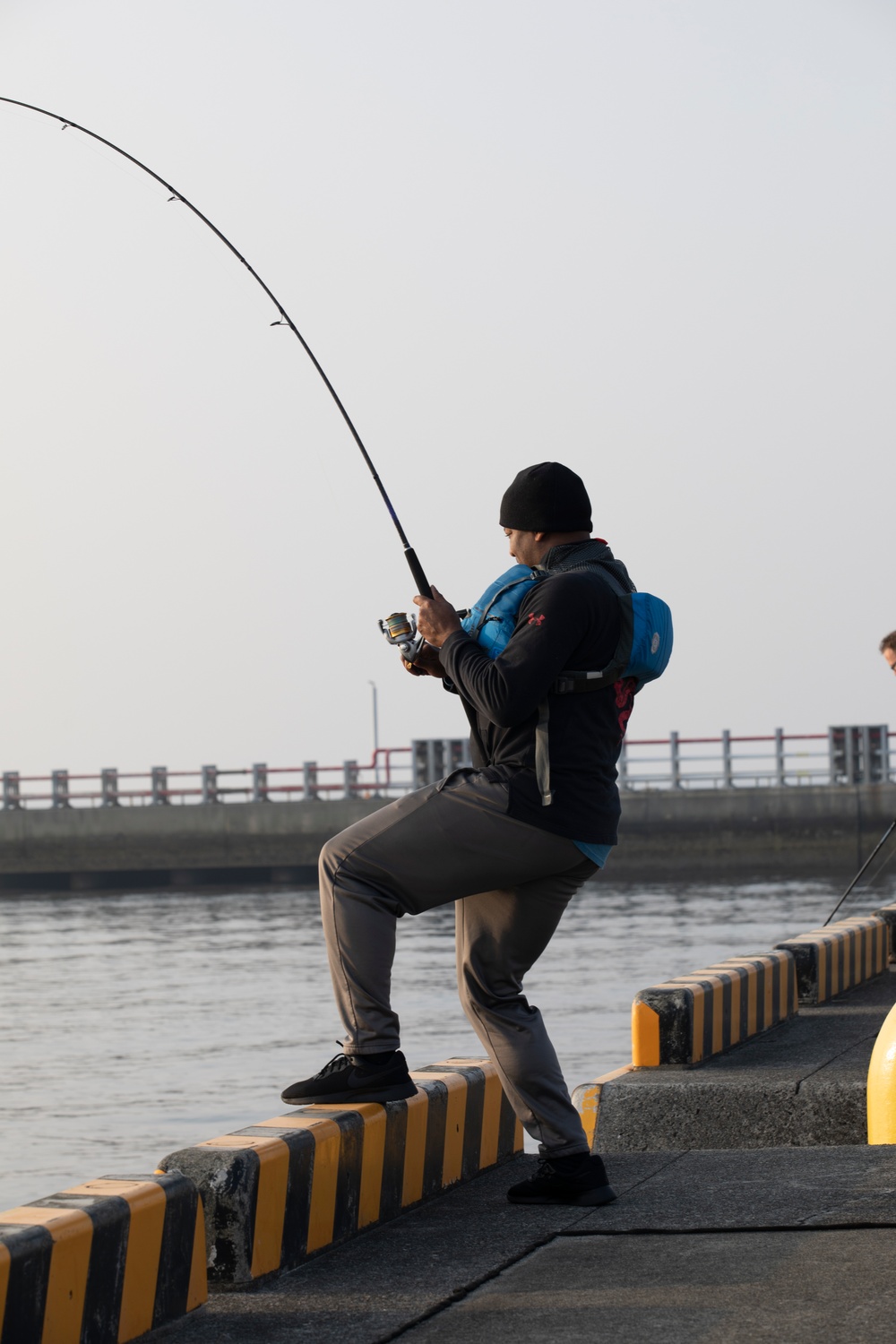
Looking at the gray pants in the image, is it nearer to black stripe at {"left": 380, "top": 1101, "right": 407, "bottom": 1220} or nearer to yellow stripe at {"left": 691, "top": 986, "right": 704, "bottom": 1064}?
black stripe at {"left": 380, "top": 1101, "right": 407, "bottom": 1220}

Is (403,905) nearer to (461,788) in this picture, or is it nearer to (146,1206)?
(461,788)

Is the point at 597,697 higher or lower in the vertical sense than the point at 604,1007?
higher

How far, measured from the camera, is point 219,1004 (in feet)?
48.3

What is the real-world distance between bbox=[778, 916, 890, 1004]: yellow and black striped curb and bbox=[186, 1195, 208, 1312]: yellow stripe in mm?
5199

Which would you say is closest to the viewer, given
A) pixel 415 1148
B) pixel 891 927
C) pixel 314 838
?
pixel 415 1148

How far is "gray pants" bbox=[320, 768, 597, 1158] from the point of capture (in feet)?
11.7

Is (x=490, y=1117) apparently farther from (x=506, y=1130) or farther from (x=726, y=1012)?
(x=726, y=1012)

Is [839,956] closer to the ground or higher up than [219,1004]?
higher up

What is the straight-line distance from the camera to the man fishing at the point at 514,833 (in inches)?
140

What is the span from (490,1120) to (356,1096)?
2.33ft

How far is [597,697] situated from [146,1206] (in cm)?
134

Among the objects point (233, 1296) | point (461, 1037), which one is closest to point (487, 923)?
point (233, 1296)

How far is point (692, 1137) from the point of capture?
236 inches

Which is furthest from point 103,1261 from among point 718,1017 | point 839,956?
point 839,956
